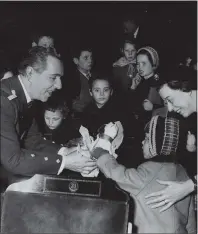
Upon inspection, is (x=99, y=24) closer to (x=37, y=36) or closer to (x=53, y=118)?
(x=37, y=36)

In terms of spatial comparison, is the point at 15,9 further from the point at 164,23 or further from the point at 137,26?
the point at 164,23

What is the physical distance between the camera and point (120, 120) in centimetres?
127

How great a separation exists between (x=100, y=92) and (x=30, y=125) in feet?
1.10

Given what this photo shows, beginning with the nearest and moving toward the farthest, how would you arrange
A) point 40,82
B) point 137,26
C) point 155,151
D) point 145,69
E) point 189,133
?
point 155,151 < point 40,82 < point 189,133 < point 145,69 < point 137,26

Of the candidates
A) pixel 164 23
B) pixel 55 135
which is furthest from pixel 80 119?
pixel 164 23

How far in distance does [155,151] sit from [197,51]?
668 mm

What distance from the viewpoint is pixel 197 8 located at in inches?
52.6

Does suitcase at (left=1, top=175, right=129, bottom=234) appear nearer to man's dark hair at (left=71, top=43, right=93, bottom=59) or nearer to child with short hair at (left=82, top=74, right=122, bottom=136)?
child with short hair at (left=82, top=74, right=122, bottom=136)

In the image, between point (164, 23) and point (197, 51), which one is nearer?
point (197, 51)

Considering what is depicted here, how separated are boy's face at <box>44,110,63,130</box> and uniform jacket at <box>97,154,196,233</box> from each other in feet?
1.16

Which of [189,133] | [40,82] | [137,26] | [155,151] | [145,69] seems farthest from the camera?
[137,26]

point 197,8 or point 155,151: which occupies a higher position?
point 197,8

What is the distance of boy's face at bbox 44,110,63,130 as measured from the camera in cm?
125

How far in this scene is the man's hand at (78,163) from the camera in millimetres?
1053
